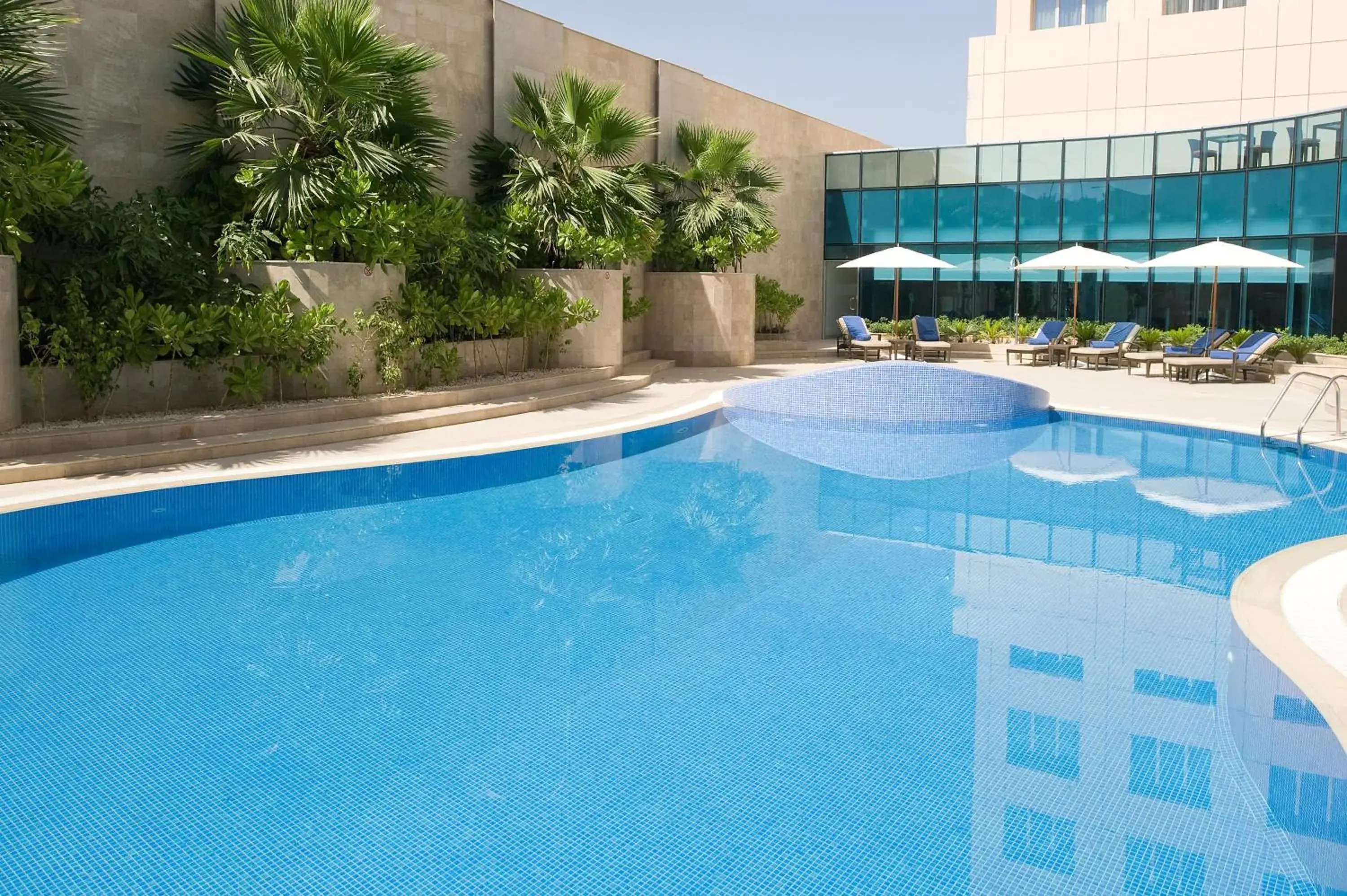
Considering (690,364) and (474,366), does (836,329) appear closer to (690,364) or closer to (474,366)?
(690,364)

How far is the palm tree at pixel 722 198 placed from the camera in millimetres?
20203

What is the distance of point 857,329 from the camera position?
75.4 feet

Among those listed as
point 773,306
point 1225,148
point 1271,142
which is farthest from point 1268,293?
point 773,306

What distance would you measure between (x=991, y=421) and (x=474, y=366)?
6876mm

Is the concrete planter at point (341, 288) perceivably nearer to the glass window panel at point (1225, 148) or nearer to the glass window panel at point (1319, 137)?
the glass window panel at point (1319, 137)

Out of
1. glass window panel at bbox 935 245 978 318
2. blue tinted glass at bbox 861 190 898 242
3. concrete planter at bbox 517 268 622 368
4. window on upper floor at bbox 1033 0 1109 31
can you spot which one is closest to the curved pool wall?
concrete planter at bbox 517 268 622 368

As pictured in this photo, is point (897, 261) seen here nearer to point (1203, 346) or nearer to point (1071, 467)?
point (1203, 346)

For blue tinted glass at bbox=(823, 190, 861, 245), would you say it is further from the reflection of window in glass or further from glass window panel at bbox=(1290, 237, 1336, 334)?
glass window panel at bbox=(1290, 237, 1336, 334)

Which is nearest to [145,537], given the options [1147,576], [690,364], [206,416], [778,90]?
[206,416]

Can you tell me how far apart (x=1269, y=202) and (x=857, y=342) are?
27.7 ft

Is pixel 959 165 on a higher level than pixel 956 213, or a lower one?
higher

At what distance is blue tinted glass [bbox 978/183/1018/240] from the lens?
25625mm

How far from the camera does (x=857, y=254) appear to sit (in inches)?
1093

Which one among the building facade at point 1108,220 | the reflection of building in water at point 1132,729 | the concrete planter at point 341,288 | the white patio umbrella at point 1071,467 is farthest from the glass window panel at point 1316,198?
the concrete planter at point 341,288
